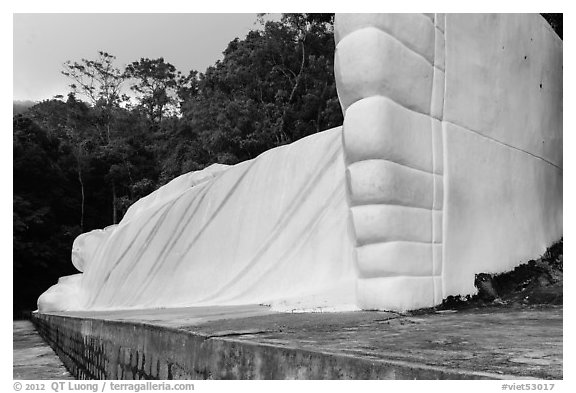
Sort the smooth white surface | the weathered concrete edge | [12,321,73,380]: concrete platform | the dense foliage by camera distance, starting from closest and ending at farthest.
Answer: the weathered concrete edge → the smooth white surface → [12,321,73,380]: concrete platform → the dense foliage

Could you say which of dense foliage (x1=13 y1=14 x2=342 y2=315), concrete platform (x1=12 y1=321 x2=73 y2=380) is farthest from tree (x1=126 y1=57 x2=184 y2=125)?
concrete platform (x1=12 y1=321 x2=73 y2=380)

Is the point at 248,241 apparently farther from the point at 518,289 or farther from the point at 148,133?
the point at 148,133

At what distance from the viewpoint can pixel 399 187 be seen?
7.43 ft

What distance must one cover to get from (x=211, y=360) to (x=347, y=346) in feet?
1.27

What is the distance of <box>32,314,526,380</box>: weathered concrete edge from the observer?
1037mm

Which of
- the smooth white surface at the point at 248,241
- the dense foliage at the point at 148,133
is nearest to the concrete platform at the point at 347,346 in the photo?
→ the smooth white surface at the point at 248,241

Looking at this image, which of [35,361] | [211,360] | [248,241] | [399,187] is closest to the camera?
[211,360]

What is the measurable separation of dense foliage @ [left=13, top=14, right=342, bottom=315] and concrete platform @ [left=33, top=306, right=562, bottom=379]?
300 inches

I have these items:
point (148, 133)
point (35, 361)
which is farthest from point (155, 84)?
point (35, 361)

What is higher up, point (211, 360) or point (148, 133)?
point (148, 133)

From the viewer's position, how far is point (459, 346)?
127cm

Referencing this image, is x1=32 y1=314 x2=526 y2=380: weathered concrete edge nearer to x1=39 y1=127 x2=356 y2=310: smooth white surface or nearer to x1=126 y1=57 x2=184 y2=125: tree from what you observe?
x1=39 y1=127 x2=356 y2=310: smooth white surface

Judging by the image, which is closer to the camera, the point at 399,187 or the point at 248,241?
the point at 399,187

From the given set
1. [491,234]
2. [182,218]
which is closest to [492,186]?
[491,234]
